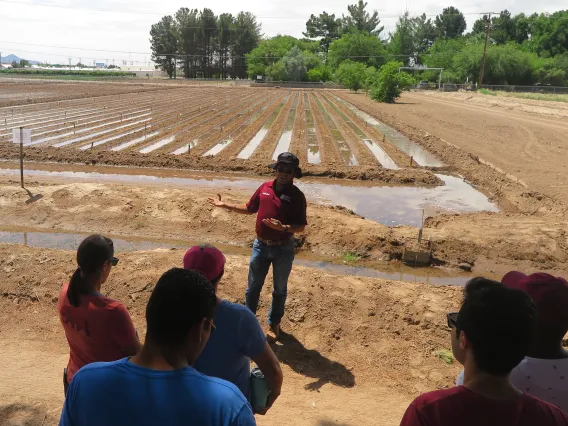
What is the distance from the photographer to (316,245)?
9.45 meters

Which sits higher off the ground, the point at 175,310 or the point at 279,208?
the point at 175,310

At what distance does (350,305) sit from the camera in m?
5.95

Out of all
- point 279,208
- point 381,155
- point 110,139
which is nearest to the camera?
point 279,208

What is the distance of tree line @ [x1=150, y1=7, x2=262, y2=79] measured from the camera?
332 ft

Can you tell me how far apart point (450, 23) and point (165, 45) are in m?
65.2

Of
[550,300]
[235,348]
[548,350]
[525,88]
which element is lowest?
[235,348]

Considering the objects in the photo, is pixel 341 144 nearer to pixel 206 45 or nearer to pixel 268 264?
pixel 268 264

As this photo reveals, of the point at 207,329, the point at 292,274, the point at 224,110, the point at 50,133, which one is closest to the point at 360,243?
the point at 292,274

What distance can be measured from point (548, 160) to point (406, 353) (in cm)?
1617

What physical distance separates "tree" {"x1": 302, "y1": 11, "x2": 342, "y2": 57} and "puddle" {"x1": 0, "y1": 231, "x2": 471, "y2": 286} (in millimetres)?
116996

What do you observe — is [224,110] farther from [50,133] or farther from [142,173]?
[142,173]

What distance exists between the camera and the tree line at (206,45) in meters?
101

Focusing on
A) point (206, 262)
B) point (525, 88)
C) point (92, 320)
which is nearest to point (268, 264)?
point (206, 262)

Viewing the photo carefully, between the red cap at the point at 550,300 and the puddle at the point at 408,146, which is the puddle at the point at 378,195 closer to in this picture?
the puddle at the point at 408,146
